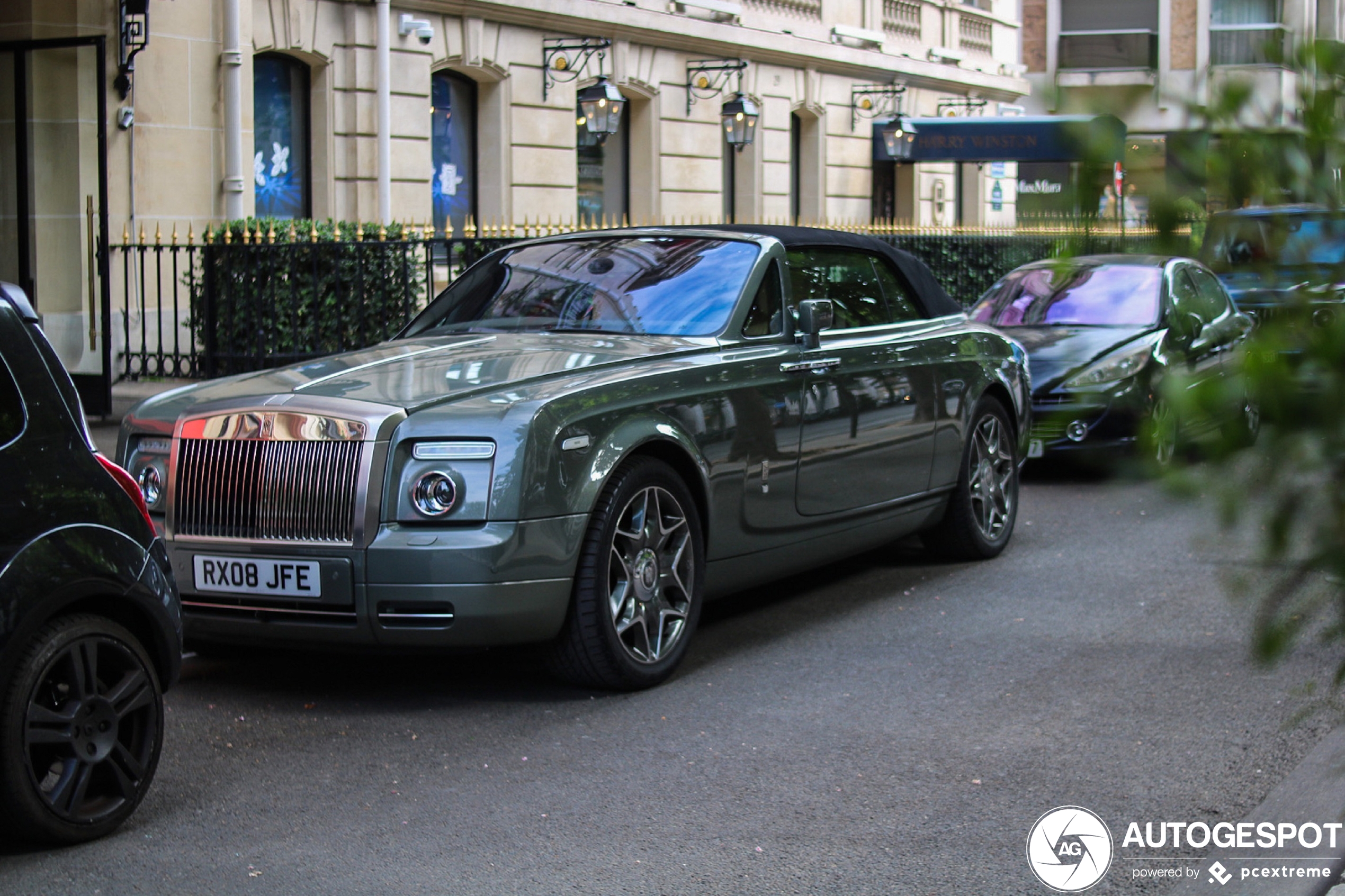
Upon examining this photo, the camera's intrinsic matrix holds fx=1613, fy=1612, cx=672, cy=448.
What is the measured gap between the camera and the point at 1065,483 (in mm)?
11781

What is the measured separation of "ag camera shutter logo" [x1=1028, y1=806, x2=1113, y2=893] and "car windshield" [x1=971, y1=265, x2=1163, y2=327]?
265 inches

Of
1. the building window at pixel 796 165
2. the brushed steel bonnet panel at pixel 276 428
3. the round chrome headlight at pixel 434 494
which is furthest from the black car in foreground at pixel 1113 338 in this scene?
the building window at pixel 796 165

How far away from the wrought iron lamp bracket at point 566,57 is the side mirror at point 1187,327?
20910 millimetres

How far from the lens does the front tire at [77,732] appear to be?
13.3ft

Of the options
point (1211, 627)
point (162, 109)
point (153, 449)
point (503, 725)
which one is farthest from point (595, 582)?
point (162, 109)

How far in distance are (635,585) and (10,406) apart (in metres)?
2.32

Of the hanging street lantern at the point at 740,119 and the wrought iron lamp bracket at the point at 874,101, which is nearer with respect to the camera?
the hanging street lantern at the point at 740,119

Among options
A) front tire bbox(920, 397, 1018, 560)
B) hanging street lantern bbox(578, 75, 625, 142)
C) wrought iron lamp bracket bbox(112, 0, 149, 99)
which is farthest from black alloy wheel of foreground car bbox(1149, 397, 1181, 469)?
hanging street lantern bbox(578, 75, 625, 142)

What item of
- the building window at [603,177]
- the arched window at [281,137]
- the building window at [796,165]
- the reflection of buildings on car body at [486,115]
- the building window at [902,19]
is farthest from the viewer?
the building window at [902,19]

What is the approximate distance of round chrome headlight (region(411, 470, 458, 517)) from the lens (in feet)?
17.4

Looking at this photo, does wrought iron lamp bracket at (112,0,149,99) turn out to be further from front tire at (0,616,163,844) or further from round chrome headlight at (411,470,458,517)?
front tire at (0,616,163,844)

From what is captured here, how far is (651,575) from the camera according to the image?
5836 mm

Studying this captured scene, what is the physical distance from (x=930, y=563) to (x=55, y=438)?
5.25 meters

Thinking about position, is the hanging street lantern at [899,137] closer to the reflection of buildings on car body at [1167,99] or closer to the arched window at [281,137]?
the arched window at [281,137]
